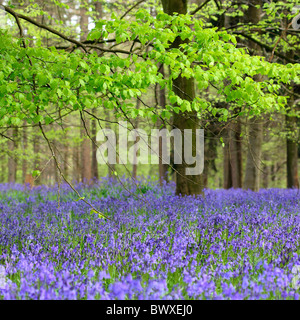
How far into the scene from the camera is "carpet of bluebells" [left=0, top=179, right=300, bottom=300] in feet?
8.80

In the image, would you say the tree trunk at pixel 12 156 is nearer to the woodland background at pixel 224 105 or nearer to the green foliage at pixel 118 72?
the woodland background at pixel 224 105

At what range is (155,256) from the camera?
3498 millimetres

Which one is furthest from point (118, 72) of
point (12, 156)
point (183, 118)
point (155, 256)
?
point (12, 156)

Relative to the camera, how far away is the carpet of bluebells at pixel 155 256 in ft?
8.80

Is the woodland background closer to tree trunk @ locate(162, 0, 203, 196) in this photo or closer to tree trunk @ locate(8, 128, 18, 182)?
tree trunk @ locate(8, 128, 18, 182)

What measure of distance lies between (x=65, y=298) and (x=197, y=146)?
5235 mm

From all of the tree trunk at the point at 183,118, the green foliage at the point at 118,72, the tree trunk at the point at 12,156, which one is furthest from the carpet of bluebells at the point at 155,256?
the tree trunk at the point at 12,156

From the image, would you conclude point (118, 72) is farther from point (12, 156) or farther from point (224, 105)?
point (224, 105)

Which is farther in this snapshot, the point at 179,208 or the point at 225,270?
the point at 179,208

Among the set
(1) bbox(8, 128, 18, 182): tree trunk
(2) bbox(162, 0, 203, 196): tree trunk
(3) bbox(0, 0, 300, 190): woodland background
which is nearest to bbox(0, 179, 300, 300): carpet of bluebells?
(3) bbox(0, 0, 300, 190): woodland background
